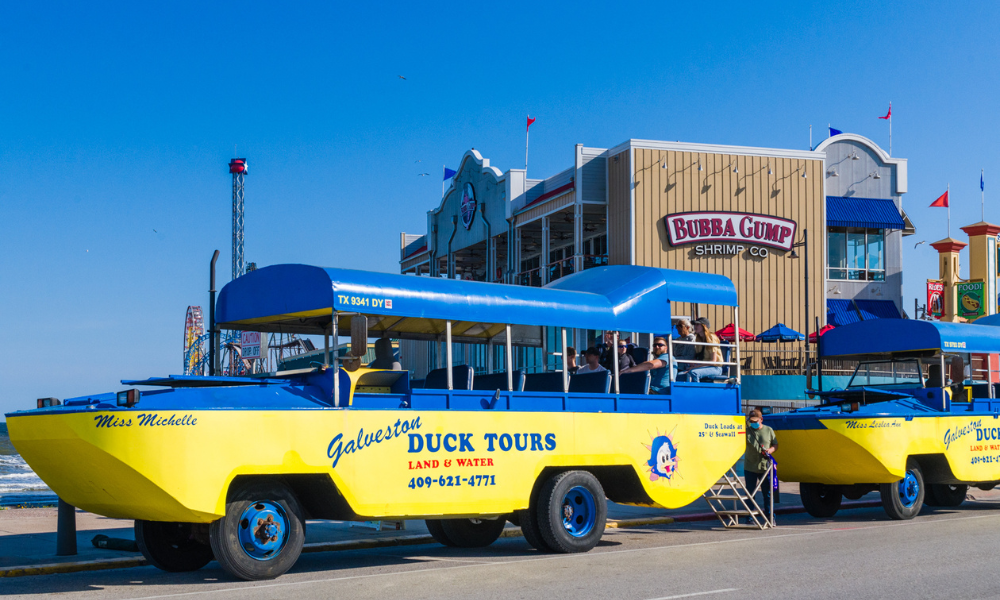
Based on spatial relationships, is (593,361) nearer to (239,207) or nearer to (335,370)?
(335,370)

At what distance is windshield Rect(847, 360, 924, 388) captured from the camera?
645 inches

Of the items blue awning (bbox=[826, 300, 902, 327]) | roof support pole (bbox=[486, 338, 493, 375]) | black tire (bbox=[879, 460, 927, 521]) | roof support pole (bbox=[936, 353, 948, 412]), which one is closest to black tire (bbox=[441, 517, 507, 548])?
roof support pole (bbox=[486, 338, 493, 375])

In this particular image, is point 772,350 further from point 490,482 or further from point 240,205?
point 240,205

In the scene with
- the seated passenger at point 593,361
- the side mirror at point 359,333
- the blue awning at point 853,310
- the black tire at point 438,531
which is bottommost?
the black tire at point 438,531

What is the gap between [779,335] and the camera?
31359 mm

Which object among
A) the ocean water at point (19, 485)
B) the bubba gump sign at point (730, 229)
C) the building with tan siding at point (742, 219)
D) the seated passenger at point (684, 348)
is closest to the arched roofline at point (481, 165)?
the building with tan siding at point (742, 219)

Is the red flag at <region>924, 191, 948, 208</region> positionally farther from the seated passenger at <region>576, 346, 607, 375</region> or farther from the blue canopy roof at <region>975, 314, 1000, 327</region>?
the seated passenger at <region>576, 346, 607, 375</region>

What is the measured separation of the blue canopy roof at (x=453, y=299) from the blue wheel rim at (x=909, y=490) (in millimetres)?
4282

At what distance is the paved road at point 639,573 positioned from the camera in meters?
8.64

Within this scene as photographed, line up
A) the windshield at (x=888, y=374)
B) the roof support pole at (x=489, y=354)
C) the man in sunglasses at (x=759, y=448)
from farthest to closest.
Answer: the windshield at (x=888, y=374) < the man in sunglasses at (x=759, y=448) < the roof support pole at (x=489, y=354)

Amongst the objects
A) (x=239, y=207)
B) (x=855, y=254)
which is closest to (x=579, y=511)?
(x=855, y=254)

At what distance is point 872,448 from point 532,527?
558 centimetres

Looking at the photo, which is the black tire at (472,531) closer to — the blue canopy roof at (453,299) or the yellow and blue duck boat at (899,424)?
the blue canopy roof at (453,299)

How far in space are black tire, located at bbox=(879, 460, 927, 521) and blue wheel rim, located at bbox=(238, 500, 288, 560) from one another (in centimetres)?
931
